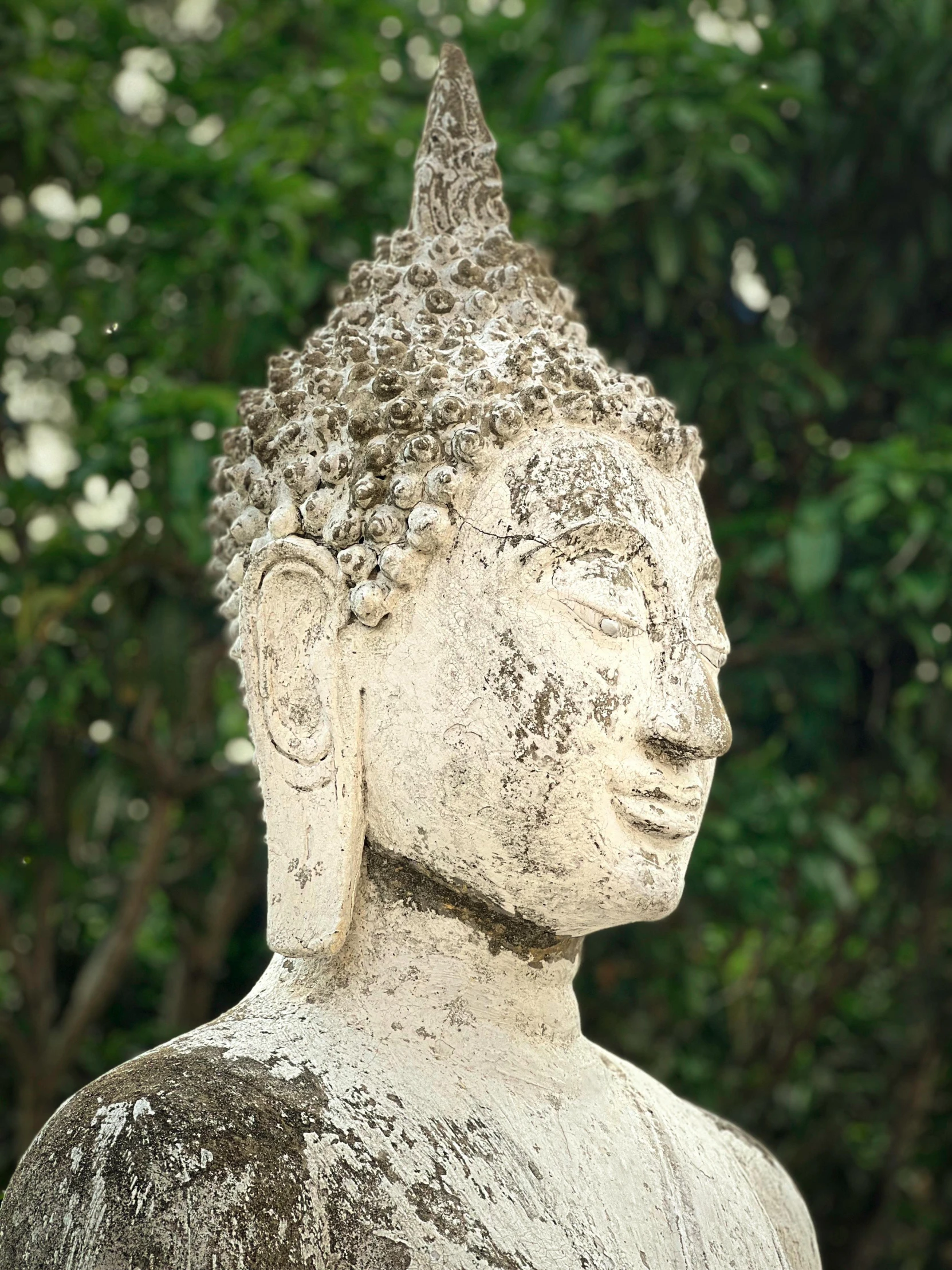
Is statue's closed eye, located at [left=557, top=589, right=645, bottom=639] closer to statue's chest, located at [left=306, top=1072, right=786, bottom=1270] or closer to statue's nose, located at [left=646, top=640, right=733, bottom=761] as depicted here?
statue's nose, located at [left=646, top=640, right=733, bottom=761]

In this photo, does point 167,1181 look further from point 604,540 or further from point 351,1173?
point 604,540

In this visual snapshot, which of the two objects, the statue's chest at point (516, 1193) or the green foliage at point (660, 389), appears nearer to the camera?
the statue's chest at point (516, 1193)

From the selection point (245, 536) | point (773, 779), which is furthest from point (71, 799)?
point (245, 536)

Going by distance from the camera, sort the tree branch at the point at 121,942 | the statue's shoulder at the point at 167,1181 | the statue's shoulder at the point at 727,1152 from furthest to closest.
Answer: the tree branch at the point at 121,942, the statue's shoulder at the point at 727,1152, the statue's shoulder at the point at 167,1181

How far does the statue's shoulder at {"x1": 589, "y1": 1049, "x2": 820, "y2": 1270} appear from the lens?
8.68 ft

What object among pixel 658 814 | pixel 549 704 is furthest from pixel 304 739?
pixel 658 814

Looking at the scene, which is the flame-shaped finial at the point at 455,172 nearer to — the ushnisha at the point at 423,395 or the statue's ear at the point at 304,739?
the ushnisha at the point at 423,395

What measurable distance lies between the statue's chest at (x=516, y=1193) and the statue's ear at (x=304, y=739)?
0.94 feet

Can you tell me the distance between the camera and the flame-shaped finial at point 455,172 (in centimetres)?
278

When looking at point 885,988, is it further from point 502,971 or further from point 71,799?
point 502,971

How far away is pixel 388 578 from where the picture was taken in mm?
2459

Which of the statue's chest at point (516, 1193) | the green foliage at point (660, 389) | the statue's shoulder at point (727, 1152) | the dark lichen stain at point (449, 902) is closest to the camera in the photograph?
the statue's chest at point (516, 1193)

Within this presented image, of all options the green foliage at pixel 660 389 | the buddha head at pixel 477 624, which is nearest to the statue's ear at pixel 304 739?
the buddha head at pixel 477 624

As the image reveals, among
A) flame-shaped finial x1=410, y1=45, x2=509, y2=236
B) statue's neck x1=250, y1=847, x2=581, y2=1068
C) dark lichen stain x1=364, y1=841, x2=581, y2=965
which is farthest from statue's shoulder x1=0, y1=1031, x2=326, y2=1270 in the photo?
flame-shaped finial x1=410, y1=45, x2=509, y2=236
